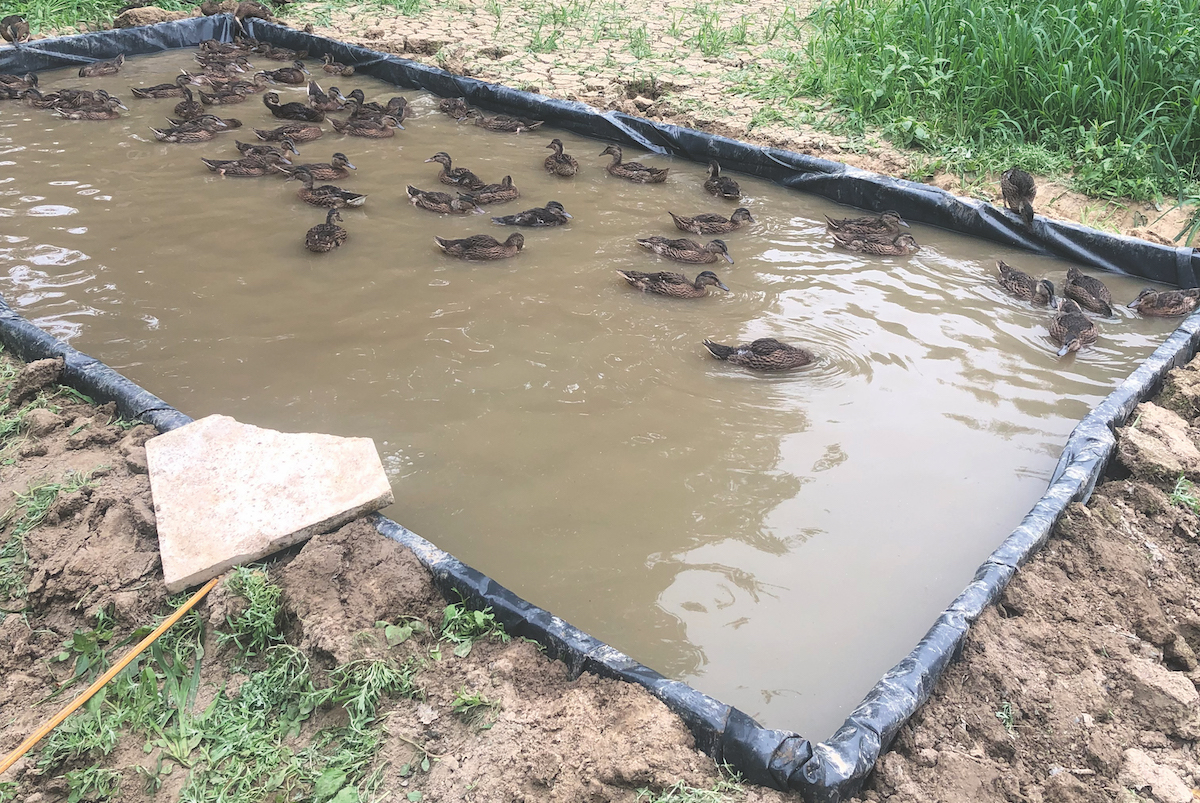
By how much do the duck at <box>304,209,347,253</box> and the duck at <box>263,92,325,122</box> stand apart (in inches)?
134

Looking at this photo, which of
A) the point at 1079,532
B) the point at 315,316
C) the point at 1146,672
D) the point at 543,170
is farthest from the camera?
the point at 543,170

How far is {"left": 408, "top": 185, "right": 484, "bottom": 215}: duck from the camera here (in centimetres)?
721

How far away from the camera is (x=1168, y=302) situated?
5.97m

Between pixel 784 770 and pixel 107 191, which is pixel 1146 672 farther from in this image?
pixel 107 191

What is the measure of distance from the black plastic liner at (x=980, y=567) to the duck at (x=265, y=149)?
8.41 feet

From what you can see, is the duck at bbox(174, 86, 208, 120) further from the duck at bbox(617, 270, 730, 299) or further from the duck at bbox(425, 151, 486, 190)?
the duck at bbox(617, 270, 730, 299)

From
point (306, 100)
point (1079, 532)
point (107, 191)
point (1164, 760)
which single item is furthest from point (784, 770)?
point (306, 100)

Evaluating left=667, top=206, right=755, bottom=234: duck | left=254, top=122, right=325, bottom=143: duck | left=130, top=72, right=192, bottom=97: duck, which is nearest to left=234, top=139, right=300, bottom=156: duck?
left=254, top=122, right=325, bottom=143: duck

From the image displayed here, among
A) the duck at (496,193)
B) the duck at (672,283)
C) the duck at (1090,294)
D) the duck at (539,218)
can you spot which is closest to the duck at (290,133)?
the duck at (496,193)

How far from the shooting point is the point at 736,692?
3262 mm

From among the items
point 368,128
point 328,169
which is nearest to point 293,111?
point 368,128

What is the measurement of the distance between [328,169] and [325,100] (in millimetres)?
2411

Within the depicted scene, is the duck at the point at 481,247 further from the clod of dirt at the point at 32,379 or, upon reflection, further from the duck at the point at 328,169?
the clod of dirt at the point at 32,379

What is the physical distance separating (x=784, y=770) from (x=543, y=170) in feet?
22.4
